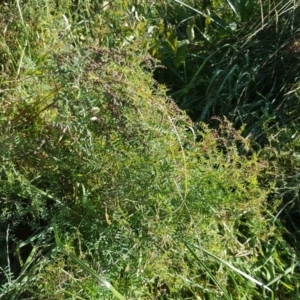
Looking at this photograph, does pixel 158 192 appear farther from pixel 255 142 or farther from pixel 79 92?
pixel 255 142

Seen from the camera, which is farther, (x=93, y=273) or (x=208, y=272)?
(x=208, y=272)

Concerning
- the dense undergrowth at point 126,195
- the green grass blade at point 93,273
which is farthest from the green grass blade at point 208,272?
the green grass blade at point 93,273

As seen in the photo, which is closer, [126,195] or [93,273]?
[93,273]

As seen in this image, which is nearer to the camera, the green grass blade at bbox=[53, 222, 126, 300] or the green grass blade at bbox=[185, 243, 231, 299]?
the green grass blade at bbox=[53, 222, 126, 300]

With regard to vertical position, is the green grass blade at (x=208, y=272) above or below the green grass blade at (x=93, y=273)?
below

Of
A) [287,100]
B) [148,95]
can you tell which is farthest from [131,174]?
[287,100]

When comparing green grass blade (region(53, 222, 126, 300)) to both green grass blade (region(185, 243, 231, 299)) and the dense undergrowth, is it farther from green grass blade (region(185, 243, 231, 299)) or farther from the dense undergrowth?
green grass blade (region(185, 243, 231, 299))

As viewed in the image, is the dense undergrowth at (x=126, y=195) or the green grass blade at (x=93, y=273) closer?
the green grass blade at (x=93, y=273)

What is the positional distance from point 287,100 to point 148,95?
0.83 metres

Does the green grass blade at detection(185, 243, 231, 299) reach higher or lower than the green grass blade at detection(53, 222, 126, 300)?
lower

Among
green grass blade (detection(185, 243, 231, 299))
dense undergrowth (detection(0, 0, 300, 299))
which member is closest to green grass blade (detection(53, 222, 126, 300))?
dense undergrowth (detection(0, 0, 300, 299))

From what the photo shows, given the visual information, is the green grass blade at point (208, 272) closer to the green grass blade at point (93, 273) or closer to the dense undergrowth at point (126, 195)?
the dense undergrowth at point (126, 195)

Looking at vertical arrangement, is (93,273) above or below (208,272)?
above

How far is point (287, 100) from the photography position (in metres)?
2.58
